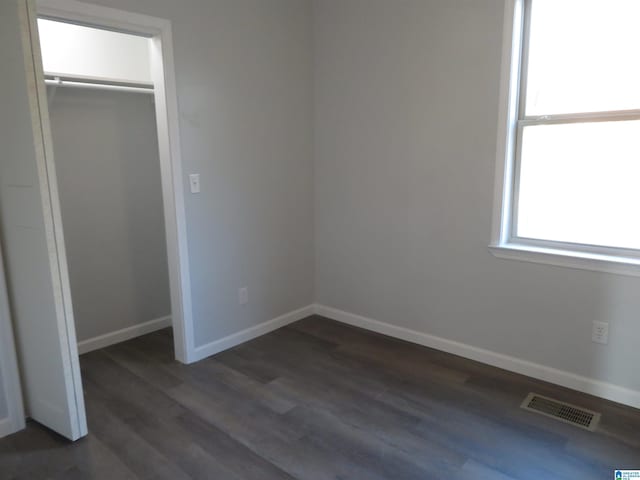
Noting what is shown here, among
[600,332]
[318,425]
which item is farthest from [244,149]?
[600,332]

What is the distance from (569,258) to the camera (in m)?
2.52

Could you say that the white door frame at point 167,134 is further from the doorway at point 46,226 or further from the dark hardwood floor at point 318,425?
the dark hardwood floor at point 318,425

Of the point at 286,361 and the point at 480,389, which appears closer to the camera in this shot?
the point at 480,389

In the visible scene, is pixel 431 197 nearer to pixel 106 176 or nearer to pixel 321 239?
pixel 321 239

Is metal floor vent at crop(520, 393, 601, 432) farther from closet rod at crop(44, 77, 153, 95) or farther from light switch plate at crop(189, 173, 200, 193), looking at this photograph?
closet rod at crop(44, 77, 153, 95)

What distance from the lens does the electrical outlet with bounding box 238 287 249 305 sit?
328cm

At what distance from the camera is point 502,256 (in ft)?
9.12

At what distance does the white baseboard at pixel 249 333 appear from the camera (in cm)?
308

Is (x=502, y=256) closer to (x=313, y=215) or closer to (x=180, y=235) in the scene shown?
(x=313, y=215)

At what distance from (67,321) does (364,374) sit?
1709 mm

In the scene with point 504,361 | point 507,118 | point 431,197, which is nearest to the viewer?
point 507,118

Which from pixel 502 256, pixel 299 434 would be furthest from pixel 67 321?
pixel 502 256

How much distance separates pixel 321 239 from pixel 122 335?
1.70 m

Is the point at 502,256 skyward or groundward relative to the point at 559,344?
skyward
